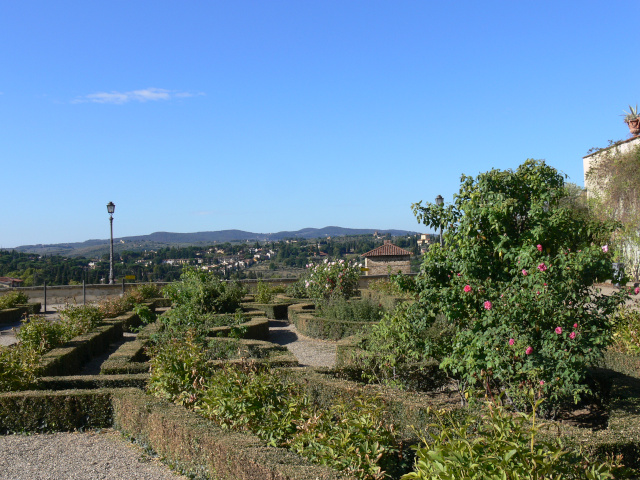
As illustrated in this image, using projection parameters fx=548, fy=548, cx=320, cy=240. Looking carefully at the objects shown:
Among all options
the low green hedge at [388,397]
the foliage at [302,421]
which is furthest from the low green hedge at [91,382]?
the low green hedge at [388,397]

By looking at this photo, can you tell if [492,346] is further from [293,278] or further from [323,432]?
[293,278]

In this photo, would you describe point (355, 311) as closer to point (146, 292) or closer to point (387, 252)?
point (146, 292)

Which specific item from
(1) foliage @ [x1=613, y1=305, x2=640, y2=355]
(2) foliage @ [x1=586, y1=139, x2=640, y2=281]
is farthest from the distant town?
(2) foliage @ [x1=586, y1=139, x2=640, y2=281]

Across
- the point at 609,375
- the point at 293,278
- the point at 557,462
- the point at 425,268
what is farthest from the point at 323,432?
the point at 293,278

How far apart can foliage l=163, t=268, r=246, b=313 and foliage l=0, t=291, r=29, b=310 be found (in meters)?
8.16

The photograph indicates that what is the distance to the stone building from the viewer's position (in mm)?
26663

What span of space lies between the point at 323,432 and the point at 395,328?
7.81ft

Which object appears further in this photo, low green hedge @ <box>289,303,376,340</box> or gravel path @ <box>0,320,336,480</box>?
low green hedge @ <box>289,303,376,340</box>

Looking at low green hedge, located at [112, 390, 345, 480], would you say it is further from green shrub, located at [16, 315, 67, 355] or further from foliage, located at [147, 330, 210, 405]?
green shrub, located at [16, 315, 67, 355]

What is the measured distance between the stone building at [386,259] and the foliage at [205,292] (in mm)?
13228

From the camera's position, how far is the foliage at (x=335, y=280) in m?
15.4

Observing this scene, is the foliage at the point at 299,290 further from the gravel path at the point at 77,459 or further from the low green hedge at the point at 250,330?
the gravel path at the point at 77,459

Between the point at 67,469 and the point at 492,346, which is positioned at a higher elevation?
the point at 492,346

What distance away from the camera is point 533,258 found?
5.00 metres
